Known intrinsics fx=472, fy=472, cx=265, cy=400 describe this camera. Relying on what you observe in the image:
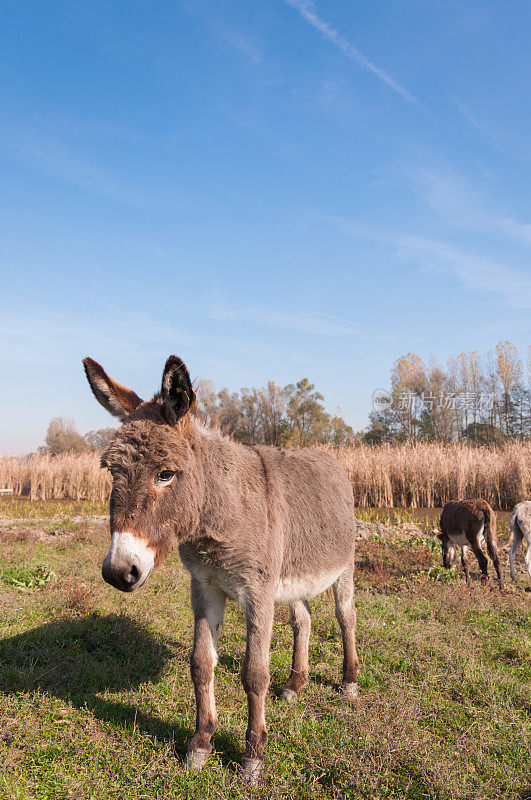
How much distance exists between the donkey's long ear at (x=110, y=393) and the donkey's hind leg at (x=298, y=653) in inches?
108

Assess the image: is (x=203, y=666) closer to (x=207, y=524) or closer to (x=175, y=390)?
(x=207, y=524)

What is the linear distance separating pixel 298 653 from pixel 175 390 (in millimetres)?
3124

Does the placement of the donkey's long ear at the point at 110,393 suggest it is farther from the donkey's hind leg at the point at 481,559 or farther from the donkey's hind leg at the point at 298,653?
the donkey's hind leg at the point at 481,559

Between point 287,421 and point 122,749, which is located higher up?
point 287,421

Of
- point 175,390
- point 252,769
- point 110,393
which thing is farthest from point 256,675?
point 110,393

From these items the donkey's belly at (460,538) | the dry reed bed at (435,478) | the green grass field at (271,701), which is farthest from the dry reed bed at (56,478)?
the donkey's belly at (460,538)

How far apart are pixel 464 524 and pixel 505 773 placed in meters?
5.54

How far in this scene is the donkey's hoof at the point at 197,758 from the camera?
131 inches

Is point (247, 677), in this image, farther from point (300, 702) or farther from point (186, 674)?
point (186, 674)

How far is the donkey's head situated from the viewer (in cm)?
272

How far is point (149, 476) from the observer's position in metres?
2.88

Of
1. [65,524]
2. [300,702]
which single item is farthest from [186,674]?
[65,524]

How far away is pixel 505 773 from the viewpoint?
131 inches

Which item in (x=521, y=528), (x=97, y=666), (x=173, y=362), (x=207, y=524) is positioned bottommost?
(x=97, y=666)
